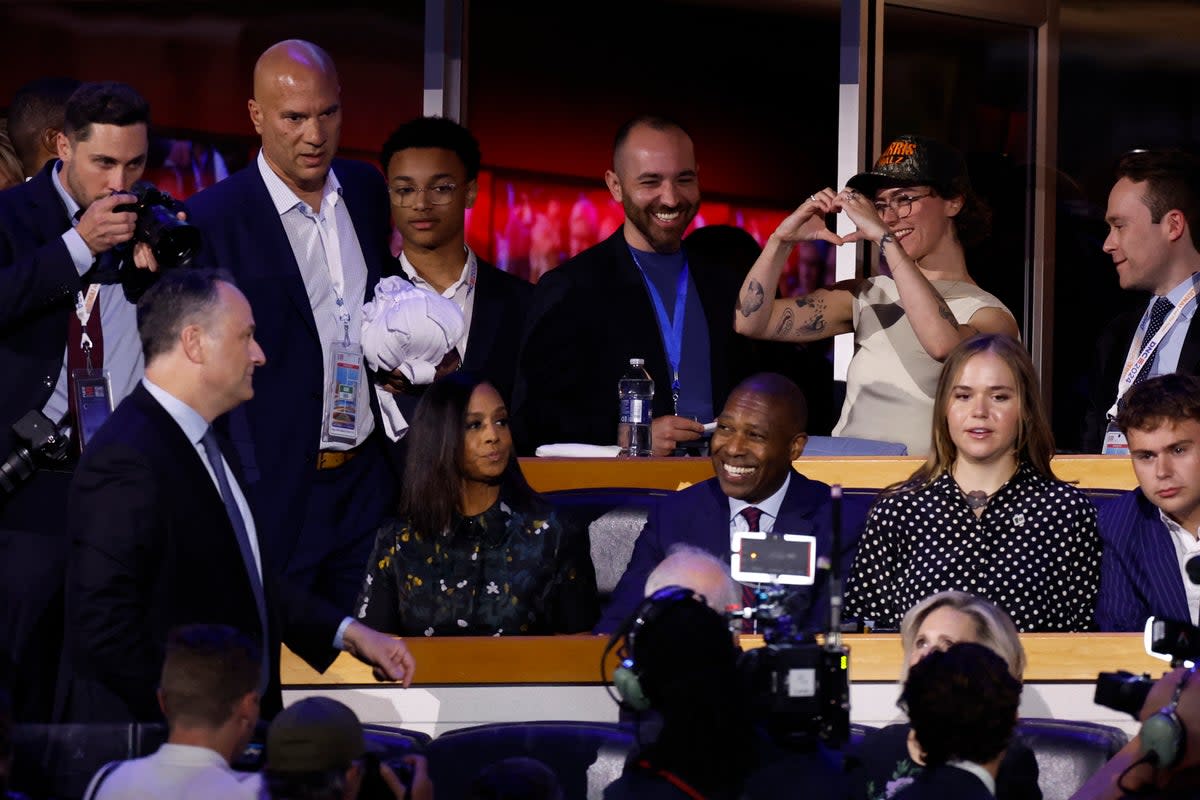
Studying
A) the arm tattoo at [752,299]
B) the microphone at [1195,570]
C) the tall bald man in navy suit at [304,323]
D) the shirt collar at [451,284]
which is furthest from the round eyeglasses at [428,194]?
the microphone at [1195,570]

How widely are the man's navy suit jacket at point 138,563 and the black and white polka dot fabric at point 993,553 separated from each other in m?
1.44

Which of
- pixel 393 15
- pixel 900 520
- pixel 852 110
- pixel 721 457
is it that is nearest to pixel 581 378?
pixel 721 457

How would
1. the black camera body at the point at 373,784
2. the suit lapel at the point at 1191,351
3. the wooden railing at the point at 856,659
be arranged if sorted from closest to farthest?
the black camera body at the point at 373,784 < the wooden railing at the point at 856,659 < the suit lapel at the point at 1191,351

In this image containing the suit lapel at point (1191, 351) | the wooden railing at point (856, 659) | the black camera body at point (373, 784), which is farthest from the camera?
the suit lapel at point (1191, 351)

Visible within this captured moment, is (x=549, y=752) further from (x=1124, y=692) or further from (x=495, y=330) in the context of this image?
(x=495, y=330)

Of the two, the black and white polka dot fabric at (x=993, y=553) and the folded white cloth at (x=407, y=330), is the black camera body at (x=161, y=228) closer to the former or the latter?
the folded white cloth at (x=407, y=330)

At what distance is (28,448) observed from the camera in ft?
12.7

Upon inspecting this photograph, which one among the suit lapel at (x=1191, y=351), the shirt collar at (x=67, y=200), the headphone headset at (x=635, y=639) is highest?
the shirt collar at (x=67, y=200)

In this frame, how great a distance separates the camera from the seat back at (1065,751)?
3348 mm

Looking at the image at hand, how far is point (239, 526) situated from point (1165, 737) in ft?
5.43

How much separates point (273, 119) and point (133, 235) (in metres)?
0.77

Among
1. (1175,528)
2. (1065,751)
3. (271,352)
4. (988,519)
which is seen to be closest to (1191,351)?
(1175,528)

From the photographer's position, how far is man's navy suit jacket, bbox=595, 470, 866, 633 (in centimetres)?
423

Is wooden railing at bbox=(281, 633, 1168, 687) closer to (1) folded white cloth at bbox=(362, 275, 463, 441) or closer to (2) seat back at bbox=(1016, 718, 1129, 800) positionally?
(2) seat back at bbox=(1016, 718, 1129, 800)
